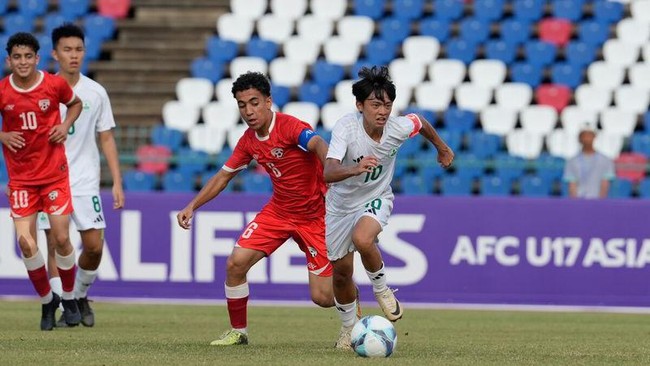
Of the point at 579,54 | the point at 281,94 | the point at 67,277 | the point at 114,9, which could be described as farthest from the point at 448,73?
the point at 67,277

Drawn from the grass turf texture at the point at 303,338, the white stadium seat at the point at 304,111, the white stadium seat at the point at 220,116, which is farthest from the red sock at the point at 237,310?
the white stadium seat at the point at 220,116

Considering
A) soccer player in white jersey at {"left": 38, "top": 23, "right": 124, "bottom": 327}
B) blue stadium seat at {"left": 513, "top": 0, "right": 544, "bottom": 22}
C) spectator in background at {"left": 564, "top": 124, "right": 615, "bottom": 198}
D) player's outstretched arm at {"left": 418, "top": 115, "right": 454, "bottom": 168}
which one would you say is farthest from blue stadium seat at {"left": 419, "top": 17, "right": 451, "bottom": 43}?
player's outstretched arm at {"left": 418, "top": 115, "right": 454, "bottom": 168}

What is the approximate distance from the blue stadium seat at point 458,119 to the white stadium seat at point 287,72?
2.53 m

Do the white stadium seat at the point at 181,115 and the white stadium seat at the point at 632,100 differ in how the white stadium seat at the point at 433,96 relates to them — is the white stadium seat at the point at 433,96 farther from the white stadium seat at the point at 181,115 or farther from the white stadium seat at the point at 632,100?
the white stadium seat at the point at 181,115

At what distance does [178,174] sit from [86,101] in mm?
5358

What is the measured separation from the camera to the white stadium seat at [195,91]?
804 inches

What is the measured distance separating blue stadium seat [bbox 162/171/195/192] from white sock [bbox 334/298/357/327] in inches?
300

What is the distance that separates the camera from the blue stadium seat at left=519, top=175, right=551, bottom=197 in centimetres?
1653

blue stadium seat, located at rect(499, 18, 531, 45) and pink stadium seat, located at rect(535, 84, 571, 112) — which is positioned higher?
blue stadium seat, located at rect(499, 18, 531, 45)

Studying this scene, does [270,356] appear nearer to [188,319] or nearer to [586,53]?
[188,319]

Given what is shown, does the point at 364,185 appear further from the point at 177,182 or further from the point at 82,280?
the point at 177,182

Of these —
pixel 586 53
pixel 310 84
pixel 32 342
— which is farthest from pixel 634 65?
pixel 32 342

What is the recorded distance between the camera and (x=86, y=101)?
38.5 feet

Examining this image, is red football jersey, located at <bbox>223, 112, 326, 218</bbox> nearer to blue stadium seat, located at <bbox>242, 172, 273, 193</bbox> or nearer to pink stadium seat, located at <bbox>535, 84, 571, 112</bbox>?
blue stadium seat, located at <bbox>242, 172, 273, 193</bbox>
